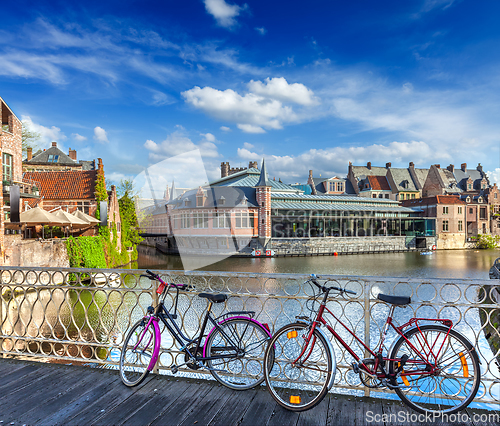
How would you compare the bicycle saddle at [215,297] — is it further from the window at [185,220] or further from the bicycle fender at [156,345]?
the window at [185,220]

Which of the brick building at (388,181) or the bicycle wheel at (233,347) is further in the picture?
the brick building at (388,181)

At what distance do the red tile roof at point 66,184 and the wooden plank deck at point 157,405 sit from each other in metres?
24.3

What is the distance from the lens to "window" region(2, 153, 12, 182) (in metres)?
19.0

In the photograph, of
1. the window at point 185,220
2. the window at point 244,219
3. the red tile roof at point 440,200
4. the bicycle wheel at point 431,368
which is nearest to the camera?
the bicycle wheel at point 431,368

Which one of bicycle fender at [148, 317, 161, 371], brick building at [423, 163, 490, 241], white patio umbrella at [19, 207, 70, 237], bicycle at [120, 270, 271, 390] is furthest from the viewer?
brick building at [423, 163, 490, 241]

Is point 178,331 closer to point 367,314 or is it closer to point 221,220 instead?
point 367,314

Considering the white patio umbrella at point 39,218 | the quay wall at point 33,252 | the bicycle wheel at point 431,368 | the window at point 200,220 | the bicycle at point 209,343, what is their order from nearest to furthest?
the bicycle wheel at point 431,368
the bicycle at point 209,343
the quay wall at point 33,252
the white patio umbrella at point 39,218
the window at point 200,220

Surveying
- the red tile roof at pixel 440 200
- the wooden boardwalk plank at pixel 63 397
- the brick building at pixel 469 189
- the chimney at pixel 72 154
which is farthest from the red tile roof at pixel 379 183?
the wooden boardwalk plank at pixel 63 397

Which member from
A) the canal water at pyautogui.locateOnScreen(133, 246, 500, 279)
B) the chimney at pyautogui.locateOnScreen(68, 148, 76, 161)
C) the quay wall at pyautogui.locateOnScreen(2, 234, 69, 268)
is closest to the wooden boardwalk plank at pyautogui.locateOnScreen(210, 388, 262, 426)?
the quay wall at pyautogui.locateOnScreen(2, 234, 69, 268)

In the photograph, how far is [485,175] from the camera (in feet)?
198

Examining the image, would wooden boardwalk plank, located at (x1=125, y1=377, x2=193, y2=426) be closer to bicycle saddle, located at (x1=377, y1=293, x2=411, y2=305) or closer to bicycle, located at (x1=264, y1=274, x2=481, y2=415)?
bicycle, located at (x1=264, y1=274, x2=481, y2=415)

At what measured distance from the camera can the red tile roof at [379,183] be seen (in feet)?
180

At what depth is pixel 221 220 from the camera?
1431 inches

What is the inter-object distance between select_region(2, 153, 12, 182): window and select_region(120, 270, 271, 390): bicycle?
20.1 meters
